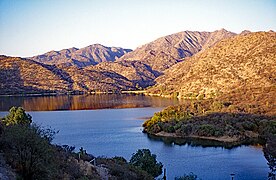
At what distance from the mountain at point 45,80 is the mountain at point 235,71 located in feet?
152

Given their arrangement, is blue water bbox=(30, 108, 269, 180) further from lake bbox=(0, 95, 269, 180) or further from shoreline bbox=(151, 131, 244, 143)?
shoreline bbox=(151, 131, 244, 143)

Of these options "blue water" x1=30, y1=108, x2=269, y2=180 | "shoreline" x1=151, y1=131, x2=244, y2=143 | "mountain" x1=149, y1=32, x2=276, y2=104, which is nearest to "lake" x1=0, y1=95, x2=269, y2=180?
"blue water" x1=30, y1=108, x2=269, y2=180

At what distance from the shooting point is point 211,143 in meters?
58.6

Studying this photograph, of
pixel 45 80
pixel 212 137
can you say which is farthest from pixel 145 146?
pixel 45 80

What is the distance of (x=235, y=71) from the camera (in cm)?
11869

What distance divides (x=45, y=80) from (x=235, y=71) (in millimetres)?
92818

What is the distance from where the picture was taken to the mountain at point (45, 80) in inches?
6358

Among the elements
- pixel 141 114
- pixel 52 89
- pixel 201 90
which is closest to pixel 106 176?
pixel 141 114

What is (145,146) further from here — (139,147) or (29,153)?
(29,153)

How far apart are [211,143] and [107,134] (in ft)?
57.9

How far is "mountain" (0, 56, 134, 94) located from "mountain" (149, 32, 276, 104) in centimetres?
4626

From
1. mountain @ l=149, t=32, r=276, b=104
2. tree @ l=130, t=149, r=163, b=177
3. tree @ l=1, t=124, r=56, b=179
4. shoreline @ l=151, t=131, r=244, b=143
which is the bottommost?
shoreline @ l=151, t=131, r=244, b=143

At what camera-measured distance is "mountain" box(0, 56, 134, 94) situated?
16150 centimetres

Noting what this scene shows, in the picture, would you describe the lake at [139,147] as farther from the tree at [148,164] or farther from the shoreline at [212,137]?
the shoreline at [212,137]
